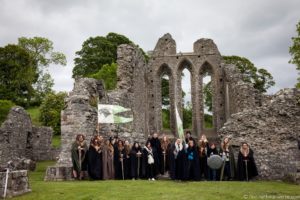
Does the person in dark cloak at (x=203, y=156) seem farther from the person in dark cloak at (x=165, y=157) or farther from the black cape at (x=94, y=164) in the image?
the black cape at (x=94, y=164)

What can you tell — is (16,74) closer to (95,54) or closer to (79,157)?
(95,54)

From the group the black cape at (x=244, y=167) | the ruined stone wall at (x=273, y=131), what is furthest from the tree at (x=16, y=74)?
the black cape at (x=244, y=167)

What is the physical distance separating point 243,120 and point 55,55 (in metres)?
52.7

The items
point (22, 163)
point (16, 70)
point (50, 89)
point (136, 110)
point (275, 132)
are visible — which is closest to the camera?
point (275, 132)

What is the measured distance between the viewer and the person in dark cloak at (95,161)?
16.9 m

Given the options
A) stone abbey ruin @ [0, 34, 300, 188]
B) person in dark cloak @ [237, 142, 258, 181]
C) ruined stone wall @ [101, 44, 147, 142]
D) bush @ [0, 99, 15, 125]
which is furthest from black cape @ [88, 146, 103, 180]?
bush @ [0, 99, 15, 125]

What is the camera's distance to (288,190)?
13.4m

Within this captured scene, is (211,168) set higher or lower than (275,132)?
lower

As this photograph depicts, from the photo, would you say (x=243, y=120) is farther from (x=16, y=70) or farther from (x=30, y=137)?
(x=16, y=70)

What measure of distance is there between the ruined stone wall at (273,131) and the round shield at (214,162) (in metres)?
2.08

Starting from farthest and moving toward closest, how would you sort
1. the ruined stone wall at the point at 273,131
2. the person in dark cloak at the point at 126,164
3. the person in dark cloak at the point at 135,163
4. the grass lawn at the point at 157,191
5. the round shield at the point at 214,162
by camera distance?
the ruined stone wall at the point at 273,131
the person in dark cloak at the point at 126,164
the person in dark cloak at the point at 135,163
the round shield at the point at 214,162
the grass lawn at the point at 157,191

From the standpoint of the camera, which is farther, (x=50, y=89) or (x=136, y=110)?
(x=50, y=89)

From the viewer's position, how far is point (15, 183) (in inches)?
502

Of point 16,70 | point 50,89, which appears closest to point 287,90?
point 16,70
